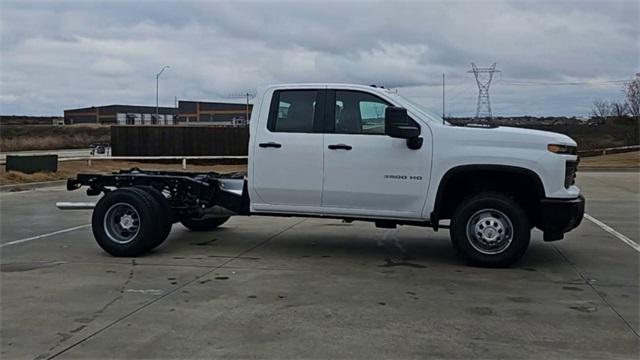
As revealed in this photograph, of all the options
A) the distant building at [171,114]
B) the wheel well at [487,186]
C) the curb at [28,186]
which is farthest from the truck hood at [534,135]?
the distant building at [171,114]

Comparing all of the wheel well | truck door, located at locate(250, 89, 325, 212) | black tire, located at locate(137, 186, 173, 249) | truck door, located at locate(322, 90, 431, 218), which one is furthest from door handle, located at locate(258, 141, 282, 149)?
the wheel well

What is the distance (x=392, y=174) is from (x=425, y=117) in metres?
0.80

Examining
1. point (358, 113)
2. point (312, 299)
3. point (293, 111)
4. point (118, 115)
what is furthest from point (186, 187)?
point (118, 115)

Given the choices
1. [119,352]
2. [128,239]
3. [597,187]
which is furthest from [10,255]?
[597,187]

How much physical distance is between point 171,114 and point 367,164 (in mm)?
105180

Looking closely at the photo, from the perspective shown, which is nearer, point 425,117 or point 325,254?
point 425,117

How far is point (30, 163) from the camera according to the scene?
2238 cm

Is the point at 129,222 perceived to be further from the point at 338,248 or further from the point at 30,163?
the point at 30,163

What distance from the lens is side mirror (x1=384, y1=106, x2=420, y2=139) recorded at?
795 centimetres

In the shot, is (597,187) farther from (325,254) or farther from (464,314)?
(464,314)

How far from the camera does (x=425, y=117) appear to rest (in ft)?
27.1

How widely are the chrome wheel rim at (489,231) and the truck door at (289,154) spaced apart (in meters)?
1.92

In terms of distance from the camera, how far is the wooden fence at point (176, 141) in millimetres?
38062

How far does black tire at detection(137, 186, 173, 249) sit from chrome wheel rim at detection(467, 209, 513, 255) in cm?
387
